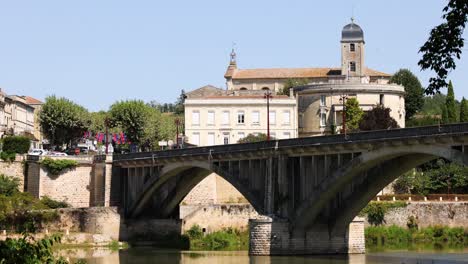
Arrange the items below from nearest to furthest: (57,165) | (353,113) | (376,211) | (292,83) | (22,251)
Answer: (22,251)
(376,211)
(57,165)
(353,113)
(292,83)

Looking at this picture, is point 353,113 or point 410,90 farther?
point 410,90

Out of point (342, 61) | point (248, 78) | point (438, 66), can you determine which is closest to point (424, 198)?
point (342, 61)

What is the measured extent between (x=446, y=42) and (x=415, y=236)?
68.1 meters

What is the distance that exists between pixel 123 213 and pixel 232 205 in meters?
8.56

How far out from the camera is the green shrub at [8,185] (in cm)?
8869

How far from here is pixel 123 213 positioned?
284ft

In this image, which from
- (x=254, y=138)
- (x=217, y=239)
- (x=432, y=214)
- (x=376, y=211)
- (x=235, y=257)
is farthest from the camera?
(x=254, y=138)

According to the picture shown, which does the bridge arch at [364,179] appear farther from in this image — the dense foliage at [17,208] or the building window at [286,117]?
the building window at [286,117]

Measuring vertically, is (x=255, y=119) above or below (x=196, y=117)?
below

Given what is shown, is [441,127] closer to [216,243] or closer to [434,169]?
[216,243]

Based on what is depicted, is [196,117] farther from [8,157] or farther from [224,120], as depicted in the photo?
[8,157]

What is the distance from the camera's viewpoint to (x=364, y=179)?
2478 inches

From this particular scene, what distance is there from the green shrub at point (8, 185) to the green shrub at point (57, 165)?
2.80 metres

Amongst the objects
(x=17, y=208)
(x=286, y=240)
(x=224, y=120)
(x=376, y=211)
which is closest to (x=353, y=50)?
(x=224, y=120)
